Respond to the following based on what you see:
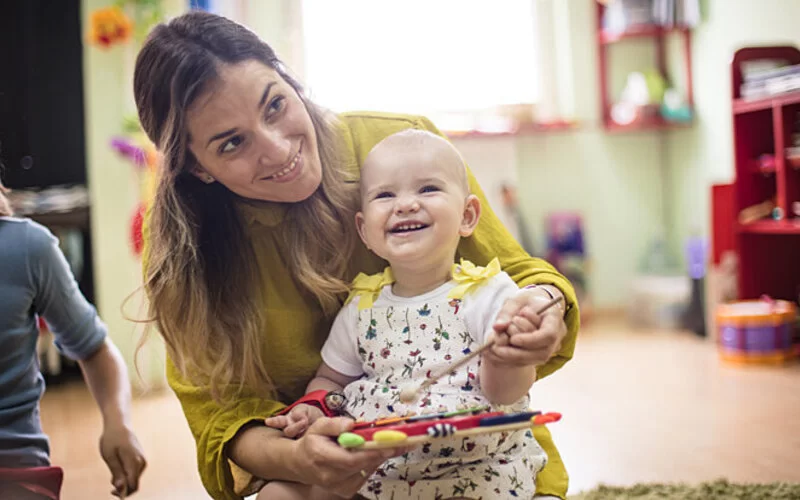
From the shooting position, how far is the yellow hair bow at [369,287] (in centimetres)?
121

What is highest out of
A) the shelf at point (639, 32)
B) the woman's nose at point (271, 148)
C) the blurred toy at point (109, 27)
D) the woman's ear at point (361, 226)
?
the blurred toy at point (109, 27)

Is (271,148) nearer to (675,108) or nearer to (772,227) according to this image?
(772,227)

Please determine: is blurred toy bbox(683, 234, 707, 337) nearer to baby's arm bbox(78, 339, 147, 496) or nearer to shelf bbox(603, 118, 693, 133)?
shelf bbox(603, 118, 693, 133)

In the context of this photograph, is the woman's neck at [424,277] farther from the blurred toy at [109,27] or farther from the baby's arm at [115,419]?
the blurred toy at [109,27]

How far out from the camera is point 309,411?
1.12 meters

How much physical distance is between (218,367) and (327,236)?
0.85 ft

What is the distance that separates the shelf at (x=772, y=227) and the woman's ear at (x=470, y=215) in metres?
2.27

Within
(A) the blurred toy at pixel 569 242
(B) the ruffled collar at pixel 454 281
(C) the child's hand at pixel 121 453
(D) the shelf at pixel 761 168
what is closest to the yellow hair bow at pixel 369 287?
(B) the ruffled collar at pixel 454 281

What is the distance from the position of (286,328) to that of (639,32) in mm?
3642

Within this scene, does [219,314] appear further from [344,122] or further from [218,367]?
[344,122]

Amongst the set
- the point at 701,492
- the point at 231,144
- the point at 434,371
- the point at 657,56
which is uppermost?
the point at 657,56

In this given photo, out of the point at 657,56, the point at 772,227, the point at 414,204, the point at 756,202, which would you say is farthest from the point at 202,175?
the point at 657,56

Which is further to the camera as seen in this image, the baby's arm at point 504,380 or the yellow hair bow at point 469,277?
the yellow hair bow at point 469,277

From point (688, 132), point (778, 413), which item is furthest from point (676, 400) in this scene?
point (688, 132)
